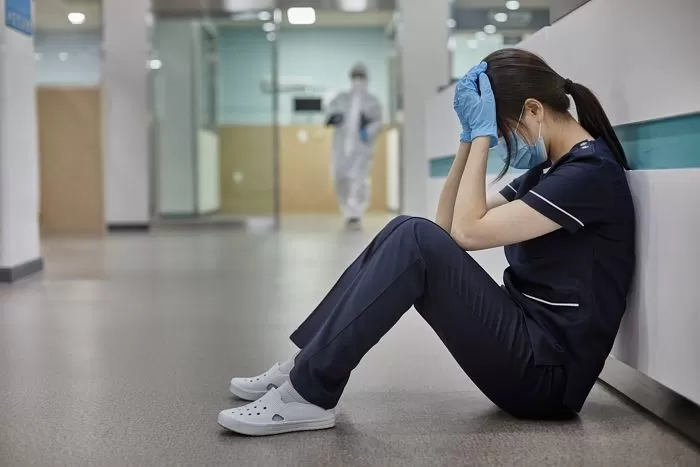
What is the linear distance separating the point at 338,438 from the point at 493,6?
141 inches

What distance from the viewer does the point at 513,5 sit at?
443 cm

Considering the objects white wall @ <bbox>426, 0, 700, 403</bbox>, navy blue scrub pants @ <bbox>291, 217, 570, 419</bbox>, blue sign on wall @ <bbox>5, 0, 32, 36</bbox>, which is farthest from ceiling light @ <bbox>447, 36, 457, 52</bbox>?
navy blue scrub pants @ <bbox>291, 217, 570, 419</bbox>

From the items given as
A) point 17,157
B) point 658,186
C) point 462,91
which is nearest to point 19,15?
point 17,157

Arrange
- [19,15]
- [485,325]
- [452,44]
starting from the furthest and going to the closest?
[452,44], [19,15], [485,325]

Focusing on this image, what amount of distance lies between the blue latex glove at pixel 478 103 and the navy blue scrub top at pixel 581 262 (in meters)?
0.19

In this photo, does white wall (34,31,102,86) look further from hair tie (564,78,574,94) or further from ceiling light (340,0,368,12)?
hair tie (564,78,574,94)

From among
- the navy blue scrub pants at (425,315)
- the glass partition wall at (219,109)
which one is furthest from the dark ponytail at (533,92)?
the glass partition wall at (219,109)

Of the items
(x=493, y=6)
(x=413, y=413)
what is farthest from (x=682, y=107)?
(x=493, y=6)

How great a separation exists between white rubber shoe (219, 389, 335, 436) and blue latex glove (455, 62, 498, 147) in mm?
825

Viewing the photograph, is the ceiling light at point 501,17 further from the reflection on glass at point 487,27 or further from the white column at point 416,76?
the white column at point 416,76

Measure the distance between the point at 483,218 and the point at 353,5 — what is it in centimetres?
1002

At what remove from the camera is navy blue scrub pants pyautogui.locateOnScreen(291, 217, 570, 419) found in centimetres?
219

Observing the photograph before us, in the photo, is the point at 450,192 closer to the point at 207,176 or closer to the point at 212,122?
the point at 207,176

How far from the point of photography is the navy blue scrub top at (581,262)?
7.27 ft
